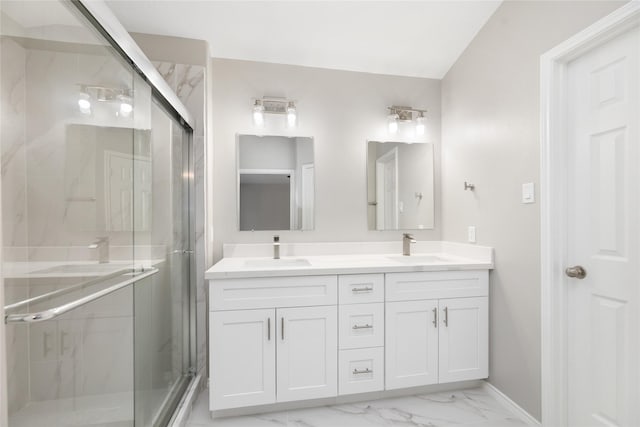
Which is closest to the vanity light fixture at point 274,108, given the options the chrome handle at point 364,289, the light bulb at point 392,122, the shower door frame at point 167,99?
the shower door frame at point 167,99

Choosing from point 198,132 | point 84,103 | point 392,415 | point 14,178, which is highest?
point 198,132

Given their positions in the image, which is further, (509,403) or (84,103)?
(509,403)

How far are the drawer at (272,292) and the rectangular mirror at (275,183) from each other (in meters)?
0.66

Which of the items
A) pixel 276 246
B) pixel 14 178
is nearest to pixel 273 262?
pixel 276 246

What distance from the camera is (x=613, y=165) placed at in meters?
1.35

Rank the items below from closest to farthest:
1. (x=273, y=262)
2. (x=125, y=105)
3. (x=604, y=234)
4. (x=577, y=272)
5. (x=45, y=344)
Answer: (x=45, y=344), (x=125, y=105), (x=604, y=234), (x=577, y=272), (x=273, y=262)

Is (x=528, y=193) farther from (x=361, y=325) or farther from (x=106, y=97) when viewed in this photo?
(x=106, y=97)

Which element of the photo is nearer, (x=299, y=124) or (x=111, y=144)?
(x=111, y=144)

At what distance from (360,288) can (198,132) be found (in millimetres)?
1474

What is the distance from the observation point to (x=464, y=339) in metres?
1.96

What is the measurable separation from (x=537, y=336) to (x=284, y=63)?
7.90 ft

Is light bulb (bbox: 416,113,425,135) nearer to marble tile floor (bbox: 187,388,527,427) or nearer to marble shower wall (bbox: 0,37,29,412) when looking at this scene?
marble tile floor (bbox: 187,388,527,427)

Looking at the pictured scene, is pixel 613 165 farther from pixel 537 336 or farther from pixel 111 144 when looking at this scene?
pixel 111 144

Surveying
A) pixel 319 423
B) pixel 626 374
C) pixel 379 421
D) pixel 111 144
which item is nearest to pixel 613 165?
pixel 626 374
